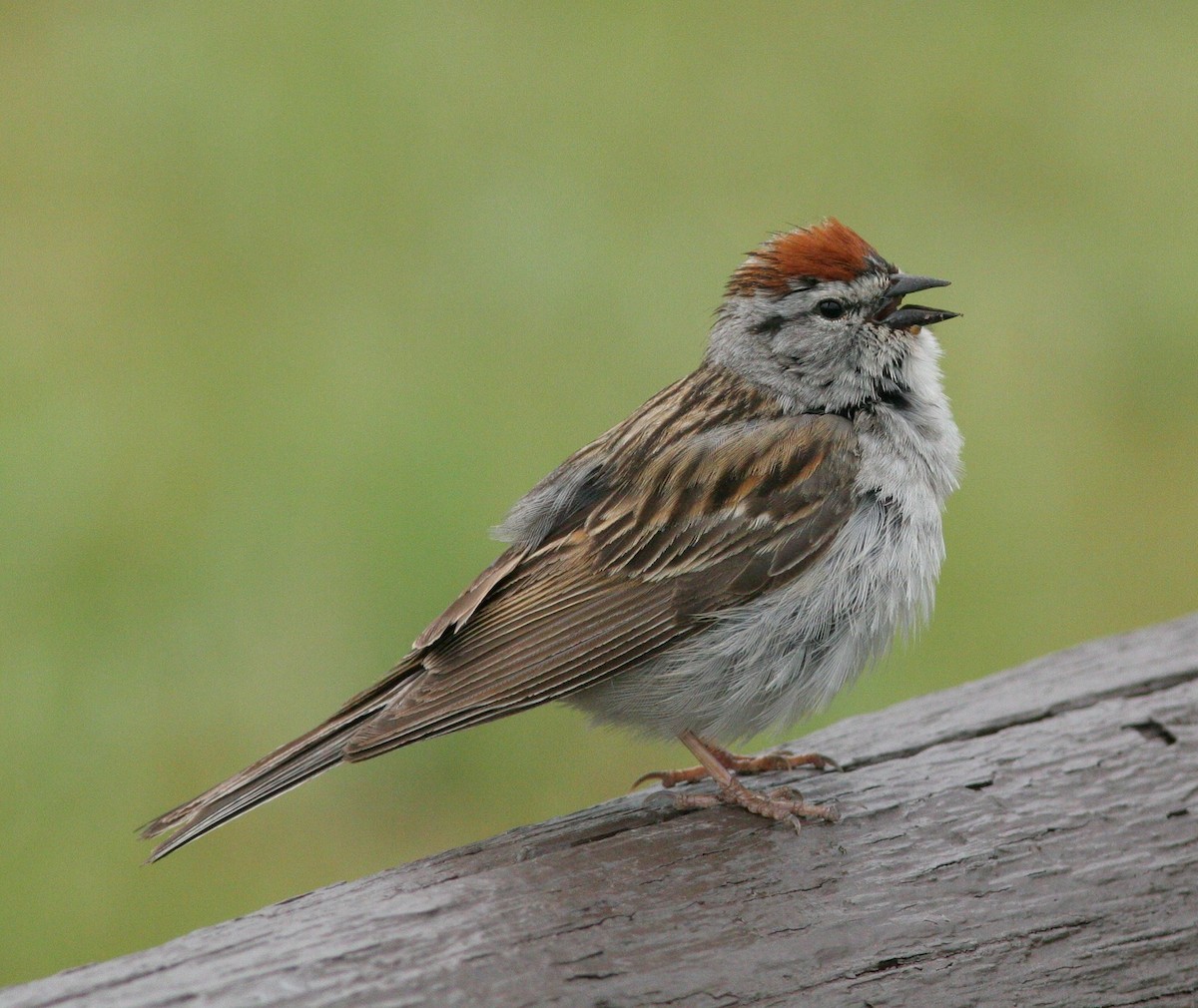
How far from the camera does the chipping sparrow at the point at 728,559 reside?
369 centimetres

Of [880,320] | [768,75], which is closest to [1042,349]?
[768,75]

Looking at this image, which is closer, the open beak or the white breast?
the white breast

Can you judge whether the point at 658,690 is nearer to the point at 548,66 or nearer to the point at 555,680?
the point at 555,680

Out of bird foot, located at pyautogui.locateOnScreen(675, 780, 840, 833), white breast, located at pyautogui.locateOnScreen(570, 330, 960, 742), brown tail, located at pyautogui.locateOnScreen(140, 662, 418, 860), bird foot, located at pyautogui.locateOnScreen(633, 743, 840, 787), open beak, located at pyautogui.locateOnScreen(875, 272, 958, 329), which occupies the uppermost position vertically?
open beak, located at pyautogui.locateOnScreen(875, 272, 958, 329)

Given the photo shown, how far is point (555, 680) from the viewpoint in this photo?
364 cm

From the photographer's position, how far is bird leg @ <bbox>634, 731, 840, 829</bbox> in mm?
3412

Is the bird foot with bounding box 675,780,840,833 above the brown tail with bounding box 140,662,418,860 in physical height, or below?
below

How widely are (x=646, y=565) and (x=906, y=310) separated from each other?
37.4 inches

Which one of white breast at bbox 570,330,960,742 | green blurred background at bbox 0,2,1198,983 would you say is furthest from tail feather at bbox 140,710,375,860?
green blurred background at bbox 0,2,1198,983

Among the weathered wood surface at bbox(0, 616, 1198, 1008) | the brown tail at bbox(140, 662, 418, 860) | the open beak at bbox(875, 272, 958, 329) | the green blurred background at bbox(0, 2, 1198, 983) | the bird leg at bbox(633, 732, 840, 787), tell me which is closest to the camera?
the weathered wood surface at bbox(0, 616, 1198, 1008)

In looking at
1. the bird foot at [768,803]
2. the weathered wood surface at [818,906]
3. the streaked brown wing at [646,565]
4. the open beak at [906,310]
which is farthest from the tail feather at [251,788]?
the open beak at [906,310]

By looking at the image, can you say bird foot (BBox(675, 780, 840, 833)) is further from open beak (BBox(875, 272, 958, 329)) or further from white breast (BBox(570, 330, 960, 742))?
open beak (BBox(875, 272, 958, 329))

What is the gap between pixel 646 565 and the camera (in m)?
3.87

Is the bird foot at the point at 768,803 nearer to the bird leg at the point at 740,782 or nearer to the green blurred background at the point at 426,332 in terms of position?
the bird leg at the point at 740,782
